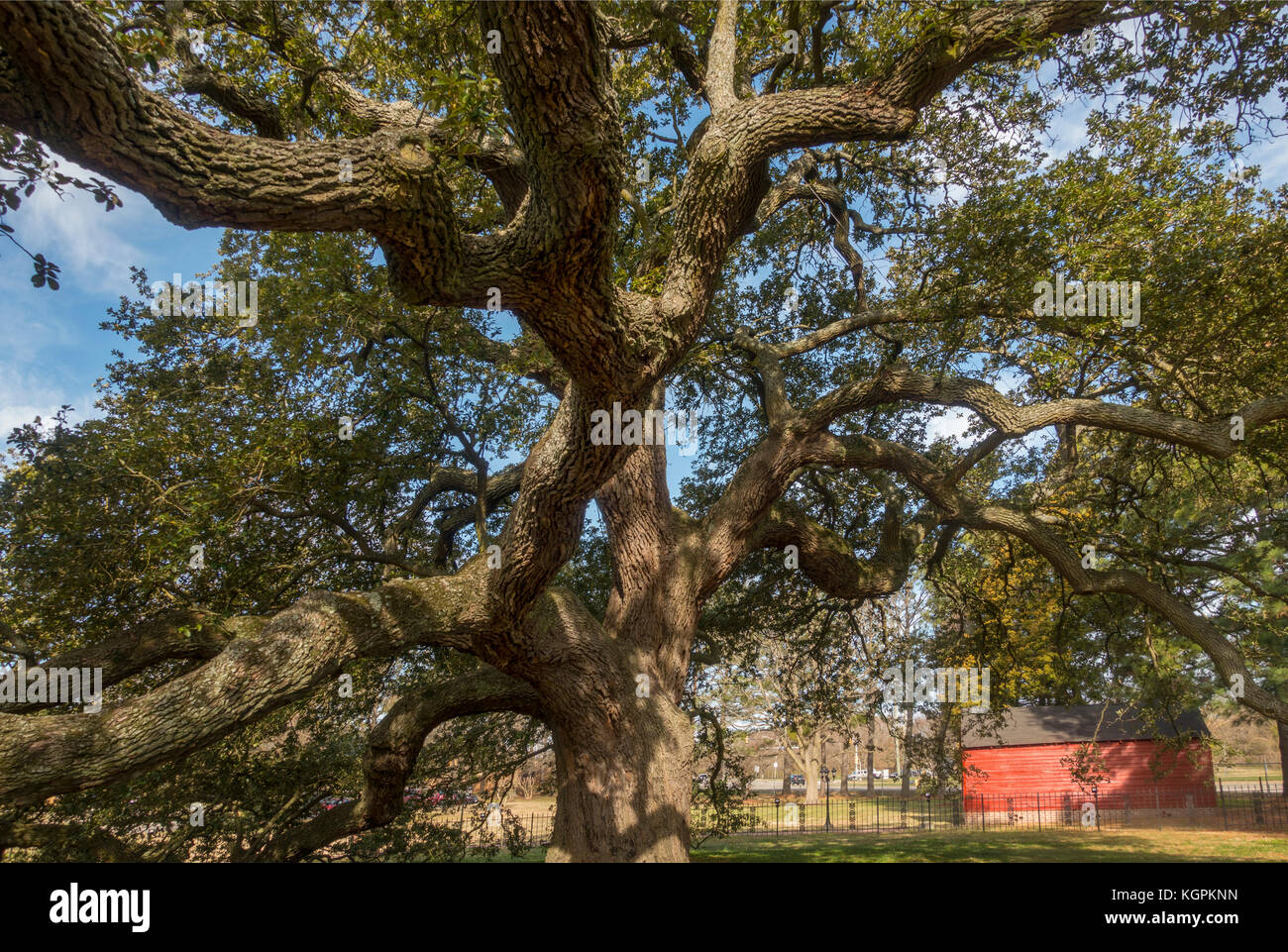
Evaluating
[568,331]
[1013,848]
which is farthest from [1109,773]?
[568,331]

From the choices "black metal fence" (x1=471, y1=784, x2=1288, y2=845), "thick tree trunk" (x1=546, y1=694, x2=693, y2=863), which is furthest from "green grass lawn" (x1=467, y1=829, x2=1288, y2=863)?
"thick tree trunk" (x1=546, y1=694, x2=693, y2=863)

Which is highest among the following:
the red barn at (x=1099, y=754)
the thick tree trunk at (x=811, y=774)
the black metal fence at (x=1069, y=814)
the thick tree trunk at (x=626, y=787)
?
the thick tree trunk at (x=626, y=787)

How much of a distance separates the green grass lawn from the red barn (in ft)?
11.3

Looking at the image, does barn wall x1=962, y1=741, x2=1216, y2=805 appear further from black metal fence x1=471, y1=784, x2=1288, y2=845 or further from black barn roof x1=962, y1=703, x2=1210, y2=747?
black barn roof x1=962, y1=703, x2=1210, y2=747

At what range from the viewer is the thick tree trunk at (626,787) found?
278 inches

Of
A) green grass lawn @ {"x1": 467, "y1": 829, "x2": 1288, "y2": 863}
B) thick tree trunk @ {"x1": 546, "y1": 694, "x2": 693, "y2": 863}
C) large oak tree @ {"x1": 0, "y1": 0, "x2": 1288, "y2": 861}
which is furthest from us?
green grass lawn @ {"x1": 467, "y1": 829, "x2": 1288, "y2": 863}

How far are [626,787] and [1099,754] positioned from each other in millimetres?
21431

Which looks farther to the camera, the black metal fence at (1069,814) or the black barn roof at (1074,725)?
the black barn roof at (1074,725)

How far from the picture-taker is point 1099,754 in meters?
22.5

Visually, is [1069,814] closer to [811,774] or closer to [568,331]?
[811,774]

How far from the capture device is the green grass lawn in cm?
1362

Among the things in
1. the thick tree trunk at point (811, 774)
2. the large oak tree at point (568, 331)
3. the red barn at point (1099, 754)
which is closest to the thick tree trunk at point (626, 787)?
the large oak tree at point (568, 331)

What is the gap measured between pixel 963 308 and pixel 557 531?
4881mm

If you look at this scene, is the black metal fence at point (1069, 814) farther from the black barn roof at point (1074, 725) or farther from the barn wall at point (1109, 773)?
the black barn roof at point (1074, 725)
